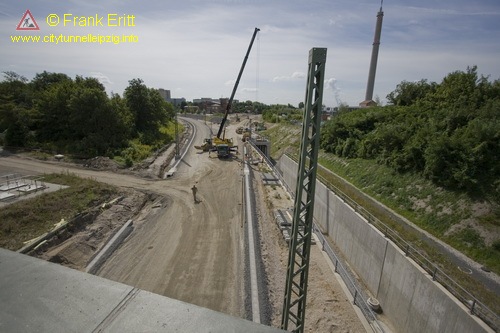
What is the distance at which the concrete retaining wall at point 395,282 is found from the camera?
10.5 meters

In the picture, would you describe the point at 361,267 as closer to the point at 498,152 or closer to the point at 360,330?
the point at 360,330

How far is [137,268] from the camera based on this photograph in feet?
49.9

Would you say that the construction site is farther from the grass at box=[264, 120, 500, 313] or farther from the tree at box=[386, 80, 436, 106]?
the tree at box=[386, 80, 436, 106]

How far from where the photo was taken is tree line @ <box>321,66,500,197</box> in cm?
1906

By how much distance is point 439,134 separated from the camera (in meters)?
23.2

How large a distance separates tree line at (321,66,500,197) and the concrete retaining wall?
852 cm

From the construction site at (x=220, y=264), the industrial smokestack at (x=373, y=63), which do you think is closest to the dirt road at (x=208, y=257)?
the construction site at (x=220, y=264)

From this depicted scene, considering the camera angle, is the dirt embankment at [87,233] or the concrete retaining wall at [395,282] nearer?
the concrete retaining wall at [395,282]

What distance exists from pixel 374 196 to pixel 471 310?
612 inches

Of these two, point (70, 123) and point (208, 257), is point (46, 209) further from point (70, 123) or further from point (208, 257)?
point (70, 123)

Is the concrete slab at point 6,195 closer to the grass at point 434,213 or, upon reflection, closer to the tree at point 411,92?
the grass at point 434,213

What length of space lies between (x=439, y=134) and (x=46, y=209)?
32.4 meters

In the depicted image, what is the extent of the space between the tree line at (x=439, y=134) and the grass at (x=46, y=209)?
2780 centimetres

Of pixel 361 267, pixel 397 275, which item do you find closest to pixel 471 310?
pixel 397 275
